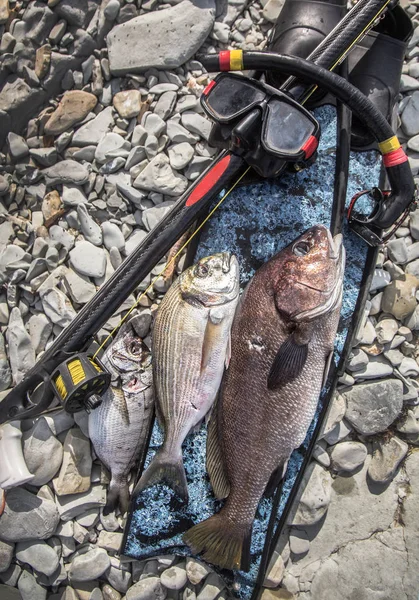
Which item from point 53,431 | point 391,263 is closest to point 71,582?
point 53,431

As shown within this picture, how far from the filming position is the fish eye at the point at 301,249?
3.19 m

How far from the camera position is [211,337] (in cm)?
327

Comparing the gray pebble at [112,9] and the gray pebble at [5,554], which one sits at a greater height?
the gray pebble at [112,9]

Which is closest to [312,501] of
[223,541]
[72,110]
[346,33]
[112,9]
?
[223,541]

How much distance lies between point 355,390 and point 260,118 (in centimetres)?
207

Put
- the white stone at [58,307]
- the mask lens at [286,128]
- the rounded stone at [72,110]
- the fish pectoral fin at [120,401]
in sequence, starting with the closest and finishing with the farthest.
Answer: the mask lens at [286,128] < the fish pectoral fin at [120,401] < the white stone at [58,307] < the rounded stone at [72,110]

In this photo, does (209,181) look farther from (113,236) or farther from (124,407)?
(124,407)

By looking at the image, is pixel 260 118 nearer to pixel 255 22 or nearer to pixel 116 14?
pixel 255 22

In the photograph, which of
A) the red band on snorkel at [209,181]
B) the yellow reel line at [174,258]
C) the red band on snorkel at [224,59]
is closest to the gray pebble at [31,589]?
the yellow reel line at [174,258]

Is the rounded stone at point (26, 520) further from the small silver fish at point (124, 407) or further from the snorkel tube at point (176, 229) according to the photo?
the snorkel tube at point (176, 229)

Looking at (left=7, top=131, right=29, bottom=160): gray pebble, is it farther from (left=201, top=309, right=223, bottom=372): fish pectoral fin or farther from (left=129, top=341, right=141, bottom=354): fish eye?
(left=201, top=309, right=223, bottom=372): fish pectoral fin

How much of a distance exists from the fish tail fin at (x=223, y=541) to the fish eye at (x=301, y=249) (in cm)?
174

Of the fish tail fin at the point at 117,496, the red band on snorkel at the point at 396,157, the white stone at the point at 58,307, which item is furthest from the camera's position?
the white stone at the point at 58,307

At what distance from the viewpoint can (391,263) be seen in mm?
3850
